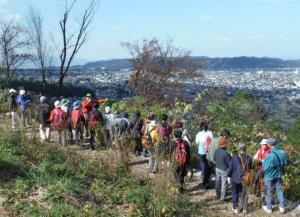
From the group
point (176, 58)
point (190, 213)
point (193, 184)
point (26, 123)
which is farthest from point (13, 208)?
point (176, 58)

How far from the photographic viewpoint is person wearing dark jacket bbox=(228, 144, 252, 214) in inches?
353

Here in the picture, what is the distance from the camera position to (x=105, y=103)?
18.0m

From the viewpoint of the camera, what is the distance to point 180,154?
356 inches

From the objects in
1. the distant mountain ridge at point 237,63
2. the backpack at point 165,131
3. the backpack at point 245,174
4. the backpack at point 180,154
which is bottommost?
the distant mountain ridge at point 237,63

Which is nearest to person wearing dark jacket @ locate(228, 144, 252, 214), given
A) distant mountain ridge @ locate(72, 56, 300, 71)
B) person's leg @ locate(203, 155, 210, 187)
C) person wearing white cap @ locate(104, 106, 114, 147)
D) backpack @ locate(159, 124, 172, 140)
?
person's leg @ locate(203, 155, 210, 187)

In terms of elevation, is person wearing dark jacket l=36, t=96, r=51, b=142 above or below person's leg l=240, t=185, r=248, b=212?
above

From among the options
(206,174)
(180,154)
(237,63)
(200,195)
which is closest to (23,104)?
(206,174)

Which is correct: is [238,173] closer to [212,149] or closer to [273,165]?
[273,165]

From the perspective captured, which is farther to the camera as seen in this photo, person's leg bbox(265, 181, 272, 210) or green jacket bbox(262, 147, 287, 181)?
person's leg bbox(265, 181, 272, 210)

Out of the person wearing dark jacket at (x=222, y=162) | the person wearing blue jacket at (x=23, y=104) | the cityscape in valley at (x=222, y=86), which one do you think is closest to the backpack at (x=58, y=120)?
the person wearing blue jacket at (x=23, y=104)

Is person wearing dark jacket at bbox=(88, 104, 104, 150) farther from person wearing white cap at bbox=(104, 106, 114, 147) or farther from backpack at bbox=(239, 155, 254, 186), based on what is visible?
backpack at bbox=(239, 155, 254, 186)

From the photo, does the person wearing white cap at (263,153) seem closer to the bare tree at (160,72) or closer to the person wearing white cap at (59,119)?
the person wearing white cap at (59,119)

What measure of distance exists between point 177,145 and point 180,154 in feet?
0.65

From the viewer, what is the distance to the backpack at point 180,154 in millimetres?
8977
